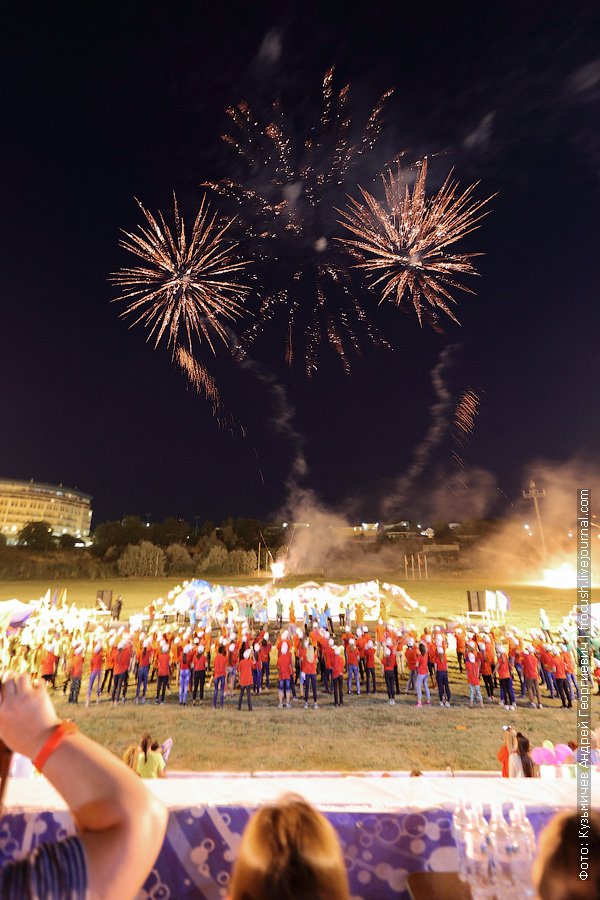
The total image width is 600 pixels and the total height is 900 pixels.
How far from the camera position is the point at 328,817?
2781 millimetres

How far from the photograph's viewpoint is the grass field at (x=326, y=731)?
10.1 metres

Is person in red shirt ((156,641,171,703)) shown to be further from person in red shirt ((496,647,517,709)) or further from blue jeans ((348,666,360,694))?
person in red shirt ((496,647,517,709))

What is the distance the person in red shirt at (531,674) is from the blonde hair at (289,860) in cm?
1608

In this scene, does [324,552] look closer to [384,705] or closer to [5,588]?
[5,588]

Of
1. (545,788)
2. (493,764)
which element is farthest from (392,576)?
(545,788)

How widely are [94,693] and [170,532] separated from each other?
233ft

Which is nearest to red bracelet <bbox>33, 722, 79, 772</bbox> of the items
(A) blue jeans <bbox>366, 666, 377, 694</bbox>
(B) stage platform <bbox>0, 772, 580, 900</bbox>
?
(B) stage platform <bbox>0, 772, 580, 900</bbox>

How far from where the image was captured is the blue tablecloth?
2.62 m

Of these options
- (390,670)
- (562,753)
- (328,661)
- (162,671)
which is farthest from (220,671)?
(562,753)

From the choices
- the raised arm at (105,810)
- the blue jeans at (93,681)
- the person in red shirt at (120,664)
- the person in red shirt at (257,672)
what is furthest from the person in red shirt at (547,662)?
the raised arm at (105,810)

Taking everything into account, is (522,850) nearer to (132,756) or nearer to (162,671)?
(132,756)

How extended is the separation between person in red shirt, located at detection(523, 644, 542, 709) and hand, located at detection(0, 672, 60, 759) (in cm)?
1685

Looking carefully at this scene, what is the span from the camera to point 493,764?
1009 centimetres

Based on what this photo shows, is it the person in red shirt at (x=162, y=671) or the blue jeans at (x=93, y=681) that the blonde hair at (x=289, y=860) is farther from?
the blue jeans at (x=93, y=681)
